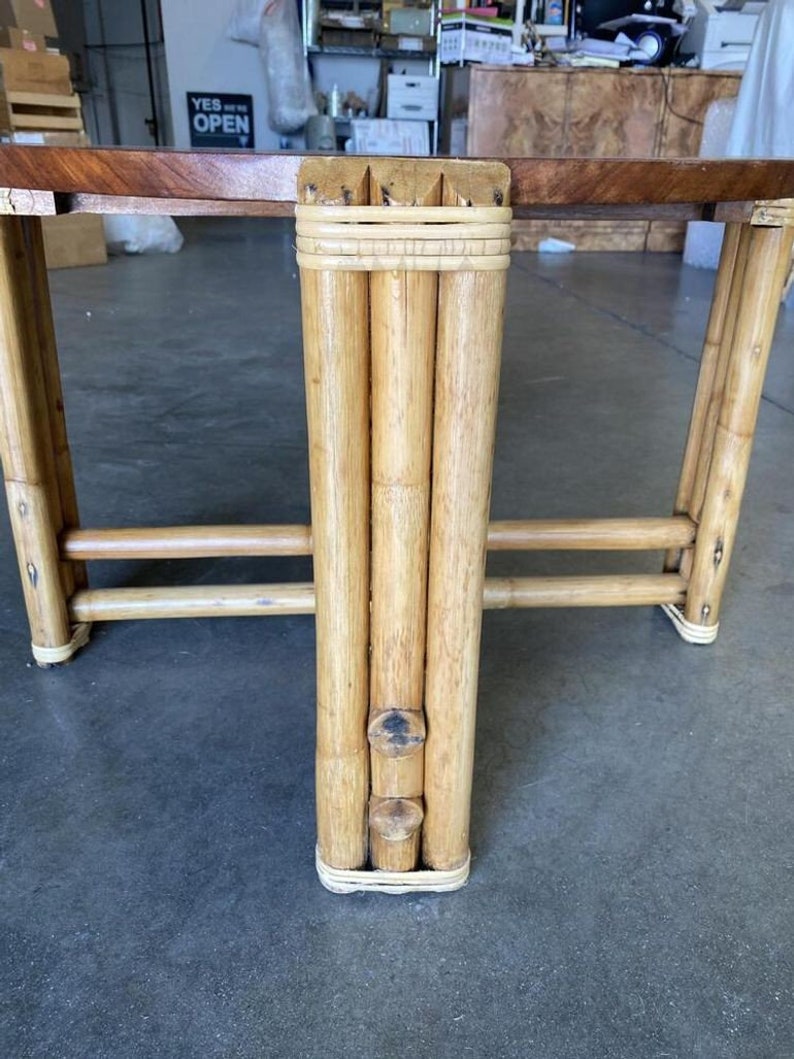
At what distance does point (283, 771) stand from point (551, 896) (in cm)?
36

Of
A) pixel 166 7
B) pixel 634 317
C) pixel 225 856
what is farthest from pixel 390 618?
pixel 166 7

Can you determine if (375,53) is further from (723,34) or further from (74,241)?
(74,241)

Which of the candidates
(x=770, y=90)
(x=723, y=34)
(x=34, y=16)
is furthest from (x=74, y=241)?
(x=723, y=34)

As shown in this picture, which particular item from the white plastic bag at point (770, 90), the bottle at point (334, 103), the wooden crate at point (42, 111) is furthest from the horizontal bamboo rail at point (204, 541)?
the bottle at point (334, 103)

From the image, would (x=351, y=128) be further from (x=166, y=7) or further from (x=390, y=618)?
(x=390, y=618)

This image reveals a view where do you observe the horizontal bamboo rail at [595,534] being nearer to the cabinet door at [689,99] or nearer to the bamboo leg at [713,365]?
the bamboo leg at [713,365]

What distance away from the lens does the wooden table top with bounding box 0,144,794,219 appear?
30.2 inches

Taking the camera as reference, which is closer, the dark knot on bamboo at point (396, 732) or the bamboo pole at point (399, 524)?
the bamboo pole at point (399, 524)

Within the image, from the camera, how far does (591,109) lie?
525 cm

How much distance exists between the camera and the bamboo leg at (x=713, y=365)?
126 centimetres

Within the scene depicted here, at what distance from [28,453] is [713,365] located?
1019 millimetres

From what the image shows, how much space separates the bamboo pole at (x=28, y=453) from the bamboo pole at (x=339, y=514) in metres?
0.55

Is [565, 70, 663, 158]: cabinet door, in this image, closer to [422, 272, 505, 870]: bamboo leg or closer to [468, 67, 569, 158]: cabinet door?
[468, 67, 569, 158]: cabinet door

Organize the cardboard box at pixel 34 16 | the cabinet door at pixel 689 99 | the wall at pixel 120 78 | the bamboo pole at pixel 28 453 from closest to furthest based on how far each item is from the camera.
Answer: the bamboo pole at pixel 28 453 → the cardboard box at pixel 34 16 → the cabinet door at pixel 689 99 → the wall at pixel 120 78
